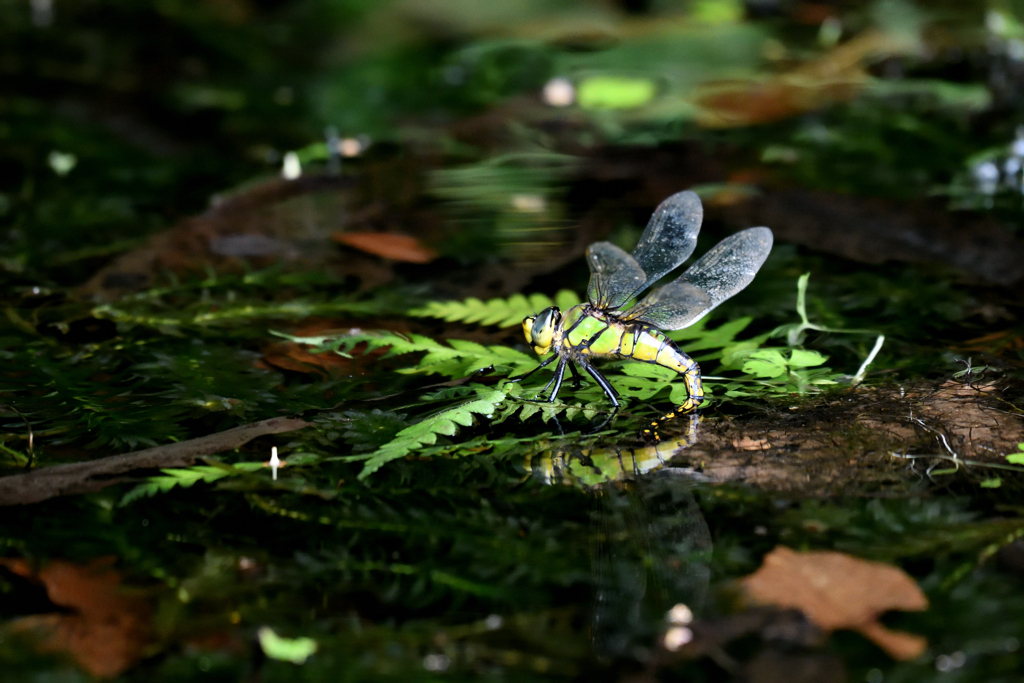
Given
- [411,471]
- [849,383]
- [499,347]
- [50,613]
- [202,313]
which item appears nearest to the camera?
[50,613]

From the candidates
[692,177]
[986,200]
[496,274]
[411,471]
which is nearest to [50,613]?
[411,471]

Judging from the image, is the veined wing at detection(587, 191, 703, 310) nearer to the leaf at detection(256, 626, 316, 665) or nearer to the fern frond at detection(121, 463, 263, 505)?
the fern frond at detection(121, 463, 263, 505)

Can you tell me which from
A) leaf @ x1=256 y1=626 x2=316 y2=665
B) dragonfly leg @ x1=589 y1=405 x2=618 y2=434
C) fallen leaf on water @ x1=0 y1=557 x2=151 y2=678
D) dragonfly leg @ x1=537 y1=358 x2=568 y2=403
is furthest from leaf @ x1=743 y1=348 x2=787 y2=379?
fallen leaf on water @ x1=0 y1=557 x2=151 y2=678

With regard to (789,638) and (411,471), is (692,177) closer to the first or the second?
(411,471)

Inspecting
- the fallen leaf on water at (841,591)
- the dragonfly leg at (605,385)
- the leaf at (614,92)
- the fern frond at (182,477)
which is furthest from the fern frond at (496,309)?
the leaf at (614,92)

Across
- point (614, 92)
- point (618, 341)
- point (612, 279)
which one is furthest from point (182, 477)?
point (614, 92)

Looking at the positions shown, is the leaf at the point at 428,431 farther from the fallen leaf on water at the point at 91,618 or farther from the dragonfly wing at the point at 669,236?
the dragonfly wing at the point at 669,236

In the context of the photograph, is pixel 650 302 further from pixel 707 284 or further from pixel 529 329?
pixel 529 329
